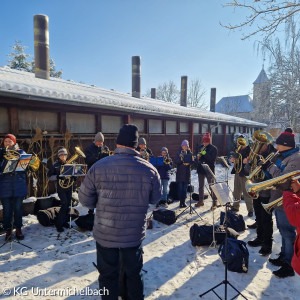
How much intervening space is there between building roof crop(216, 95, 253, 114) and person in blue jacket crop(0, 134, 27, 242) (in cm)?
5346

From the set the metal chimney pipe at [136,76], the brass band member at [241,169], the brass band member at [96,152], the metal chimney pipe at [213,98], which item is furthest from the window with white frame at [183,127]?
the metal chimney pipe at [213,98]

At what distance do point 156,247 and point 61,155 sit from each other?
288cm

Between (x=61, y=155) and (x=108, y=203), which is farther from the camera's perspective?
(x=61, y=155)

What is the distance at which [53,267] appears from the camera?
12.4ft

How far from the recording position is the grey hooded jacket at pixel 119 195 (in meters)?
2.38

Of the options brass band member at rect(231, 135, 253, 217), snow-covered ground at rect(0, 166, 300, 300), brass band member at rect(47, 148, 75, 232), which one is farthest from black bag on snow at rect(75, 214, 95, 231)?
brass band member at rect(231, 135, 253, 217)

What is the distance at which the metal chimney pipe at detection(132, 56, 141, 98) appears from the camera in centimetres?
1661

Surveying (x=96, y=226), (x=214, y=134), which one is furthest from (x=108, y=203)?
(x=214, y=134)

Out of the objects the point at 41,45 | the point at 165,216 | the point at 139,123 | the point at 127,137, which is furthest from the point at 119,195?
the point at 41,45

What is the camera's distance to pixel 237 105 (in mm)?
54531

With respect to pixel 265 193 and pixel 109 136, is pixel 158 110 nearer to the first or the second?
pixel 109 136

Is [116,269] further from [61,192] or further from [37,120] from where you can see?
[37,120]

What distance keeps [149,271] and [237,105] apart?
56.4 meters

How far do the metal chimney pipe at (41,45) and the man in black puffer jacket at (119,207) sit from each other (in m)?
9.74
